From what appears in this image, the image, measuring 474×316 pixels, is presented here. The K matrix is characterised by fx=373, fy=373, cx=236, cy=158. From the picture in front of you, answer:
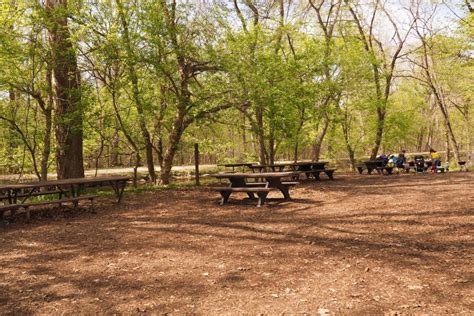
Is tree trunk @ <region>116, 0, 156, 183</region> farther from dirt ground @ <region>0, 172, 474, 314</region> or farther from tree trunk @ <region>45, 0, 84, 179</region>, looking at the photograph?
dirt ground @ <region>0, 172, 474, 314</region>

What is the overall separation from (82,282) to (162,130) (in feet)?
33.6

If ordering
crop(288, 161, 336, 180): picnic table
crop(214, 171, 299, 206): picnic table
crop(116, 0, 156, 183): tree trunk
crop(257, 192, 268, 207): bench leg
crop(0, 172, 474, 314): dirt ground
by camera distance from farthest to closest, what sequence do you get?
crop(288, 161, 336, 180): picnic table, crop(116, 0, 156, 183): tree trunk, crop(257, 192, 268, 207): bench leg, crop(214, 171, 299, 206): picnic table, crop(0, 172, 474, 314): dirt ground

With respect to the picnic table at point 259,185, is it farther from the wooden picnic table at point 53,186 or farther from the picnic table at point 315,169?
the picnic table at point 315,169

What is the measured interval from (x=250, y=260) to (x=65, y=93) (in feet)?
29.2

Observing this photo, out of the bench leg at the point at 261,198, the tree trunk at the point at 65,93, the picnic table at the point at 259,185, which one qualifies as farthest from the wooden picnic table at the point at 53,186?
the bench leg at the point at 261,198

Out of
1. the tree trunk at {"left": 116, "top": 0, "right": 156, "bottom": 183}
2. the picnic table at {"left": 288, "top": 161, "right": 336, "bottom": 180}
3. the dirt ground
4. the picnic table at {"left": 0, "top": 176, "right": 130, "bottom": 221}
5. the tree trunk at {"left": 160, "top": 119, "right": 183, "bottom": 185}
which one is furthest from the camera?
the picnic table at {"left": 288, "top": 161, "right": 336, "bottom": 180}

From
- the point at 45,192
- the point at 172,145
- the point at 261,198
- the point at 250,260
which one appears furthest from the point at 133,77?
the point at 250,260

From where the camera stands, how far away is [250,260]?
4.47 metres

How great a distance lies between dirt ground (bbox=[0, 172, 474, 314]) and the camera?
3283 mm

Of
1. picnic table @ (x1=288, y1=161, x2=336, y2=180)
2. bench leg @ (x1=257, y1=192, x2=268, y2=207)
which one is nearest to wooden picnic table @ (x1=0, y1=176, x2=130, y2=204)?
bench leg @ (x1=257, y1=192, x2=268, y2=207)

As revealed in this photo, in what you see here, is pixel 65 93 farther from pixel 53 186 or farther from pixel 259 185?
pixel 259 185

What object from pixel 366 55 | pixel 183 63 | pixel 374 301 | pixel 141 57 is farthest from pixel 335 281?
pixel 366 55

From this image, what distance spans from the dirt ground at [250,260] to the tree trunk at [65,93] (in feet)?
13.5

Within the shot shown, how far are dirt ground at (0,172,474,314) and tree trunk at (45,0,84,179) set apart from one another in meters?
4.11
